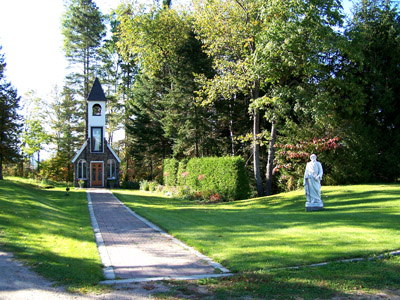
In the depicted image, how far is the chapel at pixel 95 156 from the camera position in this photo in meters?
32.7

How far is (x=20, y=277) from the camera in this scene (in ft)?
17.7

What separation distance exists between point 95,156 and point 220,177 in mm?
15640

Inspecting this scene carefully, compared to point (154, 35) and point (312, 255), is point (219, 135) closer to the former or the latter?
point (154, 35)

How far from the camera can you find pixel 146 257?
7016 millimetres

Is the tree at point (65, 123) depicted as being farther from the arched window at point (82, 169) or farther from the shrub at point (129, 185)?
the shrub at point (129, 185)

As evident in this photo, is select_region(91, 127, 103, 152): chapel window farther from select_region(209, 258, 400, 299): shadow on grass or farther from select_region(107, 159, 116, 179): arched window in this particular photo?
select_region(209, 258, 400, 299): shadow on grass

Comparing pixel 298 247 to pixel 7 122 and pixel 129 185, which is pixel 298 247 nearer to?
pixel 7 122

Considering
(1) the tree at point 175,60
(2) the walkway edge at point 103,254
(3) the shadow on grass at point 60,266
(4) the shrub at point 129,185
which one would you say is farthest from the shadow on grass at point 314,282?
(4) the shrub at point 129,185

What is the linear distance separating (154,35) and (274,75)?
1437 cm

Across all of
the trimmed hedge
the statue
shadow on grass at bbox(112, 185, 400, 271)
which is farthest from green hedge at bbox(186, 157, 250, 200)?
the statue

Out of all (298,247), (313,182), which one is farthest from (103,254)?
(313,182)

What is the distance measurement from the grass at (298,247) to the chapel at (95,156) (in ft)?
67.8

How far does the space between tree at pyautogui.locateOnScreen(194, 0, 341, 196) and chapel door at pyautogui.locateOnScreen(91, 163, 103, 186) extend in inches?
630

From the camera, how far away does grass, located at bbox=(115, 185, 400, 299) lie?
505cm
